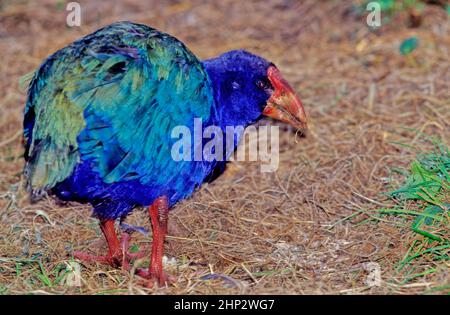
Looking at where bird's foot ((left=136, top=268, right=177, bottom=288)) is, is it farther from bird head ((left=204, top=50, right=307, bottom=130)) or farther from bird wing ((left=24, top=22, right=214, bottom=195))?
bird head ((left=204, top=50, right=307, bottom=130))

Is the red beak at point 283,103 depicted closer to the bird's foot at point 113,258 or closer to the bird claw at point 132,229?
the bird claw at point 132,229

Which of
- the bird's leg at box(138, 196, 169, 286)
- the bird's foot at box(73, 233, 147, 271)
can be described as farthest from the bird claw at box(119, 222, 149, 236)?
the bird's leg at box(138, 196, 169, 286)

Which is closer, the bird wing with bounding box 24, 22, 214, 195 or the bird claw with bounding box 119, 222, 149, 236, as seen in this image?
the bird wing with bounding box 24, 22, 214, 195

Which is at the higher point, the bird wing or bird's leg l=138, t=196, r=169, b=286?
the bird wing

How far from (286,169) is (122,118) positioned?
5.06ft

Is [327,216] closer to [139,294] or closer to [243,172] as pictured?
[243,172]

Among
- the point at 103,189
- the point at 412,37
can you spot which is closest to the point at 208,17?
the point at 412,37

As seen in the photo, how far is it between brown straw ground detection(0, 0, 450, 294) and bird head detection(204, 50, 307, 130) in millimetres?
600

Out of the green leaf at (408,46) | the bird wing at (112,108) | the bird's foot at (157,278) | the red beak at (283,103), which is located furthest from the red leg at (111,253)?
the green leaf at (408,46)

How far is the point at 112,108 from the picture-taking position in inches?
134

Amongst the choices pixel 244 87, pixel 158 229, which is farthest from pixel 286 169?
pixel 158 229

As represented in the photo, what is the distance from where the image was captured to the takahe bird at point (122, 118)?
3.40m

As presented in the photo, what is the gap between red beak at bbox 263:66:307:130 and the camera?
393 centimetres

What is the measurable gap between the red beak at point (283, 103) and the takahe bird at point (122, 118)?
5.9 inches
